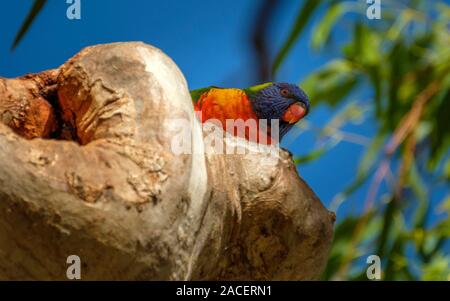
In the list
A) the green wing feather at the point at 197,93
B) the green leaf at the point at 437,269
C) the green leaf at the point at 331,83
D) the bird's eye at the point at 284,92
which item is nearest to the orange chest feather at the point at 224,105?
the green wing feather at the point at 197,93

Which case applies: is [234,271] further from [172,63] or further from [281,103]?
[281,103]

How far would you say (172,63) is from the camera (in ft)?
3.02

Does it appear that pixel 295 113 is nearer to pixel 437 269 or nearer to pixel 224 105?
pixel 224 105

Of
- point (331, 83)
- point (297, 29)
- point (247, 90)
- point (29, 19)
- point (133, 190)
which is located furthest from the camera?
point (331, 83)

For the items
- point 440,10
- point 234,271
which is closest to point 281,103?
point 440,10

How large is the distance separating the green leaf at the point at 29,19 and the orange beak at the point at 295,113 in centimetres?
96

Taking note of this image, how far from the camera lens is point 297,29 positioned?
1706 millimetres

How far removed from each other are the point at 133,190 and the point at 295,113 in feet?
4.11

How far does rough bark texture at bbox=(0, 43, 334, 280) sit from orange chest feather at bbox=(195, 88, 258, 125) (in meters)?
0.69

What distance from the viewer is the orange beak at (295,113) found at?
1.98m

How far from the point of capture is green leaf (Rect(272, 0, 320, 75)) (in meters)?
1.69

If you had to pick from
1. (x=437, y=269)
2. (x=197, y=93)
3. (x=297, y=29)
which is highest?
(x=297, y=29)

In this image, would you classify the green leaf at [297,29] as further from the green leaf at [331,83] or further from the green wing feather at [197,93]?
the green leaf at [331,83]

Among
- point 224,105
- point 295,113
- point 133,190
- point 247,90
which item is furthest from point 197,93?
point 133,190
